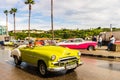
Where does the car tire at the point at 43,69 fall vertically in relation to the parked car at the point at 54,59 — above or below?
→ below

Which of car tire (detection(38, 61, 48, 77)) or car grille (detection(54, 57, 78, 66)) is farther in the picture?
car tire (detection(38, 61, 48, 77))

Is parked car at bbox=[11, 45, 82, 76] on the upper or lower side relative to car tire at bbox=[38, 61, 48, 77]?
upper

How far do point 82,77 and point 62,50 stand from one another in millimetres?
1560

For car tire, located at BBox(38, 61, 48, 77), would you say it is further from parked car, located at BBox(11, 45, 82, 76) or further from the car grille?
the car grille

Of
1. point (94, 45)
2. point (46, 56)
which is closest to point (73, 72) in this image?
point (46, 56)

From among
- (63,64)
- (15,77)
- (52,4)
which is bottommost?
(15,77)

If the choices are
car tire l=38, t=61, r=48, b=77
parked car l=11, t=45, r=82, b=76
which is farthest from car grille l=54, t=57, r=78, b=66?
car tire l=38, t=61, r=48, b=77

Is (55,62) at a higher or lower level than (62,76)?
higher

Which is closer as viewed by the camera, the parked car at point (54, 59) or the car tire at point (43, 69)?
the parked car at point (54, 59)

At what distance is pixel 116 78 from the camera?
9.10 meters

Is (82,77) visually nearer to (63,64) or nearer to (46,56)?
(63,64)

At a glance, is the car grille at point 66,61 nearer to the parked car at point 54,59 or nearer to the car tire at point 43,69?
the parked car at point 54,59

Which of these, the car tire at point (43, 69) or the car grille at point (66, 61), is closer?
the car grille at point (66, 61)

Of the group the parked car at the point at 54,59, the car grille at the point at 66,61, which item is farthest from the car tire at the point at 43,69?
the car grille at the point at 66,61
